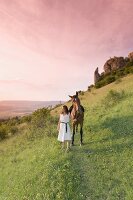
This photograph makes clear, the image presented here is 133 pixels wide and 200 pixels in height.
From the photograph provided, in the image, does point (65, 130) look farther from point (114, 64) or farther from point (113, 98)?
point (114, 64)

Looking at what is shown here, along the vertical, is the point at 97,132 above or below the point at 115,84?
below

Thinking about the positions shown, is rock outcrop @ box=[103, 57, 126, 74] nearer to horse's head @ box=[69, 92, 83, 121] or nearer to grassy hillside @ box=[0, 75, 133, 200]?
grassy hillside @ box=[0, 75, 133, 200]

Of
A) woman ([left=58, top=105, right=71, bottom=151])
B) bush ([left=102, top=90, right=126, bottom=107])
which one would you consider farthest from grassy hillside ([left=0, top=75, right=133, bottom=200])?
bush ([left=102, top=90, right=126, bottom=107])

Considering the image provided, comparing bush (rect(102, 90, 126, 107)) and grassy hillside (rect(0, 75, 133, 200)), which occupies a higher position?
bush (rect(102, 90, 126, 107))

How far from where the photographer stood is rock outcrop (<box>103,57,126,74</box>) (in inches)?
3502

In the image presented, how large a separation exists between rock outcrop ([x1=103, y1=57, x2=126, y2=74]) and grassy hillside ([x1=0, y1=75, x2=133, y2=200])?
2081 inches

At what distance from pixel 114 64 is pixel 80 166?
224 ft

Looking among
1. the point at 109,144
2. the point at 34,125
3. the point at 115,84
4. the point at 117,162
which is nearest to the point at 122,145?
the point at 109,144

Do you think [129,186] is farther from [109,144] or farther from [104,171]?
[109,144]

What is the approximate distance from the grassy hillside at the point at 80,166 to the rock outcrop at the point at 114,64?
52.8 metres

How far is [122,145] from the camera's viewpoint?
88.0 feet

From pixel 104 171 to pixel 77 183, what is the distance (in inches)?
91.1

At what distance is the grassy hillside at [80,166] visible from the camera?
2119cm

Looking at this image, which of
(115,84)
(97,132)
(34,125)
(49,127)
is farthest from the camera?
(115,84)
